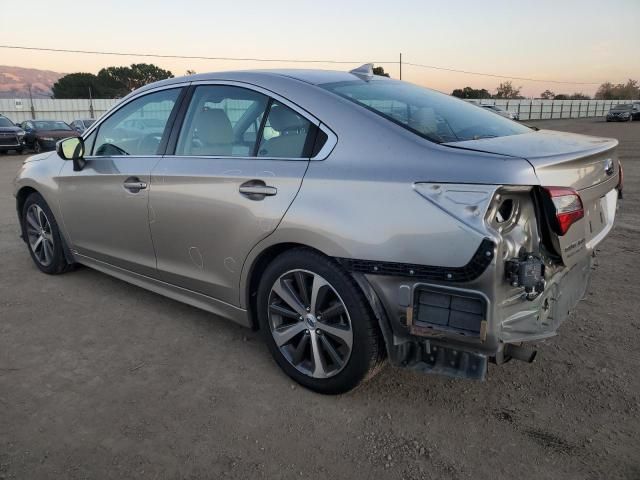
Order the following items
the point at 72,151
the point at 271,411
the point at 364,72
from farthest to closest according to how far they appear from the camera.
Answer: the point at 72,151, the point at 364,72, the point at 271,411

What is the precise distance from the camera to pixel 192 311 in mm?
3902

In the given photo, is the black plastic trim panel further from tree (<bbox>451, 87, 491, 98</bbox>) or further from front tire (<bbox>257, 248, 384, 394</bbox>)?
tree (<bbox>451, 87, 491, 98</bbox>)

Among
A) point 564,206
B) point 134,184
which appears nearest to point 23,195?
point 134,184

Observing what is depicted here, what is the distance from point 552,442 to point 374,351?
2.95 ft

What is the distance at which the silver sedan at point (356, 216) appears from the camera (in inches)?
83.1

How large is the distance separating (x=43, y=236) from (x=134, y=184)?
1.83 meters

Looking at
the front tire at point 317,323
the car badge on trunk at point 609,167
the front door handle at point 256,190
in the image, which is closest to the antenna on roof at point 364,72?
the front door handle at point 256,190

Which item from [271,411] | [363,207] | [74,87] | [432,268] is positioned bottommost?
[271,411]

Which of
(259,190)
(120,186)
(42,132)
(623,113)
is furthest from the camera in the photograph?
(623,113)

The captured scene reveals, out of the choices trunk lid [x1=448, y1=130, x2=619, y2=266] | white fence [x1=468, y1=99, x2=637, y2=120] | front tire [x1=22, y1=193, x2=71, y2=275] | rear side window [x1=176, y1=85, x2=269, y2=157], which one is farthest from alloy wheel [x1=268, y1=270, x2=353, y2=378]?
white fence [x1=468, y1=99, x2=637, y2=120]

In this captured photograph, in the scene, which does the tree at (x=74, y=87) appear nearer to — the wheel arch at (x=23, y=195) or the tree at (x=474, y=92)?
the tree at (x=474, y=92)

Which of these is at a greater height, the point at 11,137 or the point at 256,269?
the point at 256,269

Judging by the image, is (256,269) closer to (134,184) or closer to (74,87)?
(134,184)

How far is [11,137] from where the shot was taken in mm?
19062
